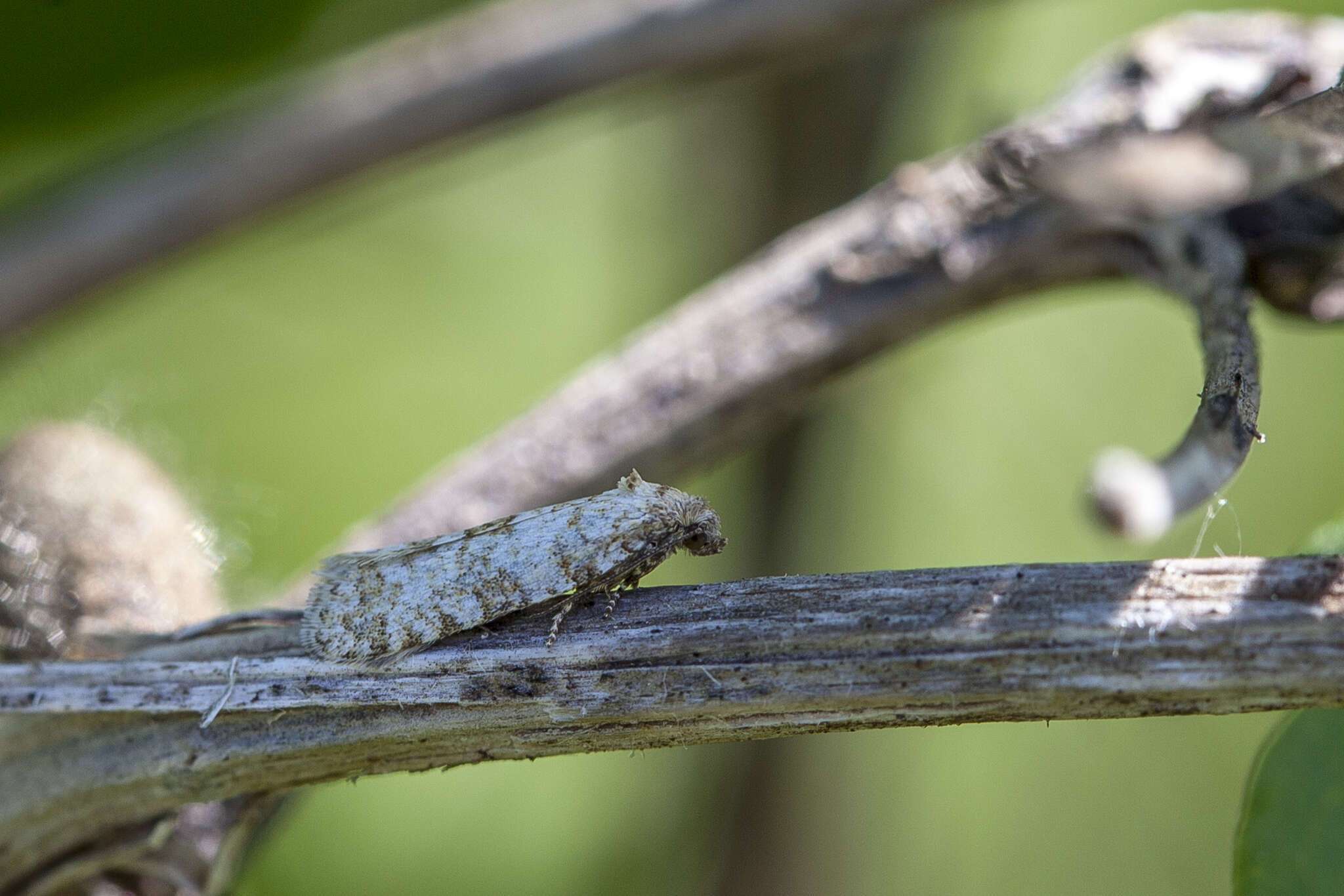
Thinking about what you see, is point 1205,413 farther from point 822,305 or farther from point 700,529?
point 822,305

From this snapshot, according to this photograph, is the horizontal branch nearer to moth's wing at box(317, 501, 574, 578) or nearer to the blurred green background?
moth's wing at box(317, 501, 574, 578)

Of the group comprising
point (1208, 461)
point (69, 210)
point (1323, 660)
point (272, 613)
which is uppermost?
point (69, 210)

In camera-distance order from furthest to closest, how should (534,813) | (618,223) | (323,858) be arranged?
(618,223) < (534,813) < (323,858)

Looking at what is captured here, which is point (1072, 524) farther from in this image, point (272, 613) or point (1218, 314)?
point (272, 613)

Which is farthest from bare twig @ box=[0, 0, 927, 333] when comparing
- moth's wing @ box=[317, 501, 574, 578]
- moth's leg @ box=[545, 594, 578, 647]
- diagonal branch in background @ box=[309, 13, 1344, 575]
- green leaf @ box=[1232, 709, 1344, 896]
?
green leaf @ box=[1232, 709, 1344, 896]

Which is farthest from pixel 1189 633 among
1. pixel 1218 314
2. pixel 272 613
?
pixel 272 613

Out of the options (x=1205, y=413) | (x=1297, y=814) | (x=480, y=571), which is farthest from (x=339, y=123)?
(x=1297, y=814)
